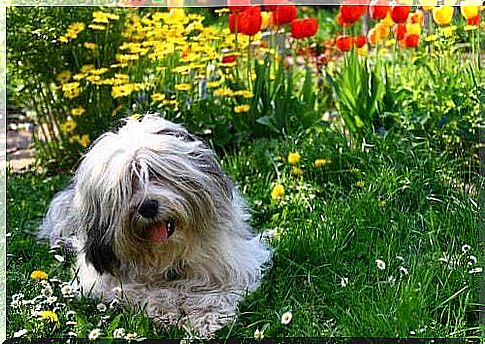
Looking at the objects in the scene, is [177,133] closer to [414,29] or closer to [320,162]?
[320,162]

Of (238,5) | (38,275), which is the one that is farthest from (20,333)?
(238,5)

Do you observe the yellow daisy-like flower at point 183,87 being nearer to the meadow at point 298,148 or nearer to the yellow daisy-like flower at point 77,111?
the meadow at point 298,148

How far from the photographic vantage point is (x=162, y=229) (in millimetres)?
3449

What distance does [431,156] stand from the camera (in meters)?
4.84

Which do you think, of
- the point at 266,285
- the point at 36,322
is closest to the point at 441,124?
the point at 266,285

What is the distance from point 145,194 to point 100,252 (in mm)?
379

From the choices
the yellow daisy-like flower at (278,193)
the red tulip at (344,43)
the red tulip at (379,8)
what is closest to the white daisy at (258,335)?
the yellow daisy-like flower at (278,193)

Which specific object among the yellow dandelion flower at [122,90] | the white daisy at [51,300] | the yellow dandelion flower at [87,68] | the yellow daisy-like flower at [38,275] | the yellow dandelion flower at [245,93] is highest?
the yellow dandelion flower at [87,68]

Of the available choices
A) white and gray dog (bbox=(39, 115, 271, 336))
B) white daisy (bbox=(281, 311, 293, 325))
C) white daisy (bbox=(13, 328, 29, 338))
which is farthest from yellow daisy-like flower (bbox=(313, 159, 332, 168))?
white daisy (bbox=(13, 328, 29, 338))

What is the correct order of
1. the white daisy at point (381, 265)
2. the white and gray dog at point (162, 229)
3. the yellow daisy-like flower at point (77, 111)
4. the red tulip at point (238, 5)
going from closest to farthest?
the white and gray dog at point (162, 229) → the white daisy at point (381, 265) → the red tulip at point (238, 5) → the yellow daisy-like flower at point (77, 111)

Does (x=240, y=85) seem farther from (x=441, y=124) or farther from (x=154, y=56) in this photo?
(x=441, y=124)

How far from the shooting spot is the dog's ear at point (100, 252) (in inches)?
140

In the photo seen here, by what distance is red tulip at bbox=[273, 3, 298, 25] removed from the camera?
212 inches

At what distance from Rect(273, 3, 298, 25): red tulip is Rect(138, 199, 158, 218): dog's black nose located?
7.73 feet
